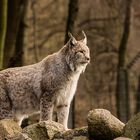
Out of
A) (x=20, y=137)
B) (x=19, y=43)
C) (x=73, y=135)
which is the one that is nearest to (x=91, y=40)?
(x=19, y=43)

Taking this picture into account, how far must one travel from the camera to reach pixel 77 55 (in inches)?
457

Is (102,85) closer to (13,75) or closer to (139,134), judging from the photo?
(13,75)

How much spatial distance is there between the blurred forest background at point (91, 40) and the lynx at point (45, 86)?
11.8 ft

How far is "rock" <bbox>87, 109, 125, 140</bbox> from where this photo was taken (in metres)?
9.37

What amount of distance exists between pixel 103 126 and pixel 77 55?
2.45 m

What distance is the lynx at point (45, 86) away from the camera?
11633 millimetres

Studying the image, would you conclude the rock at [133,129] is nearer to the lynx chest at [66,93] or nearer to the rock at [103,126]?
the rock at [103,126]

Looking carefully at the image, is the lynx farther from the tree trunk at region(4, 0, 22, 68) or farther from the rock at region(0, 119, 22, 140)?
the tree trunk at region(4, 0, 22, 68)

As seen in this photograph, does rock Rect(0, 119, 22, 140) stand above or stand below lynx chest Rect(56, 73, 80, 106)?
below

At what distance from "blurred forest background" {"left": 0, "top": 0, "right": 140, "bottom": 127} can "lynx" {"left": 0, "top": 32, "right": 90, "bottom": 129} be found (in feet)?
11.8

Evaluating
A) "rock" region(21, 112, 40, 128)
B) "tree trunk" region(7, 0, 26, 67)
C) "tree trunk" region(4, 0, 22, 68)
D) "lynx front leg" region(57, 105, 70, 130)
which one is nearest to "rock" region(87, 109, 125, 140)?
"lynx front leg" region(57, 105, 70, 130)

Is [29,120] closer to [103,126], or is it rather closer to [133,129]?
[103,126]

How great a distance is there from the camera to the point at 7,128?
10.1m

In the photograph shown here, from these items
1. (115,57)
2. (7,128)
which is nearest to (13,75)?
(7,128)
